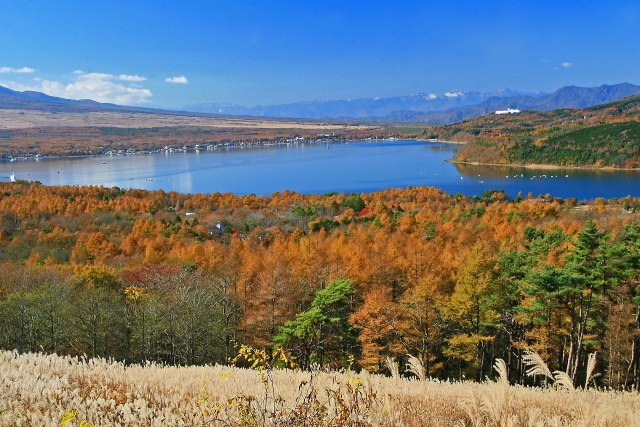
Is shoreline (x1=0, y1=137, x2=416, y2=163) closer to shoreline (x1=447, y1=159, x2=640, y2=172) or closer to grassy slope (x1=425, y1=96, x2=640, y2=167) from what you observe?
grassy slope (x1=425, y1=96, x2=640, y2=167)

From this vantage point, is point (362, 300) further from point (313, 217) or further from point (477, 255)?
point (313, 217)

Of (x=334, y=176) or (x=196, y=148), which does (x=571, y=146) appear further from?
(x=196, y=148)

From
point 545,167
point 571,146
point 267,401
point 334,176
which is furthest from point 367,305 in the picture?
point 571,146

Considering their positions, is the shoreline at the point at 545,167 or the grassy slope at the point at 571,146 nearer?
the shoreline at the point at 545,167

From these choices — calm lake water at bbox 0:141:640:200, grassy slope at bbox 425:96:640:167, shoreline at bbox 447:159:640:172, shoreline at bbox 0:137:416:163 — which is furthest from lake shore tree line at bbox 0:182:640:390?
shoreline at bbox 0:137:416:163

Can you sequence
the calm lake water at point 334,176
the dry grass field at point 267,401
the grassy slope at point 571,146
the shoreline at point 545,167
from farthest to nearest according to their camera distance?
the grassy slope at point 571,146, the shoreline at point 545,167, the calm lake water at point 334,176, the dry grass field at point 267,401

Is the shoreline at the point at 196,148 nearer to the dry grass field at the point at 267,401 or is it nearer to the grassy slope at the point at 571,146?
the grassy slope at the point at 571,146

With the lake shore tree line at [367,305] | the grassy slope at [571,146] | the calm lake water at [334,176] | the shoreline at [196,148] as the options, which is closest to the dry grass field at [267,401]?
the lake shore tree line at [367,305]

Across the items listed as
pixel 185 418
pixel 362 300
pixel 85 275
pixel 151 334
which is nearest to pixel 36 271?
pixel 85 275
